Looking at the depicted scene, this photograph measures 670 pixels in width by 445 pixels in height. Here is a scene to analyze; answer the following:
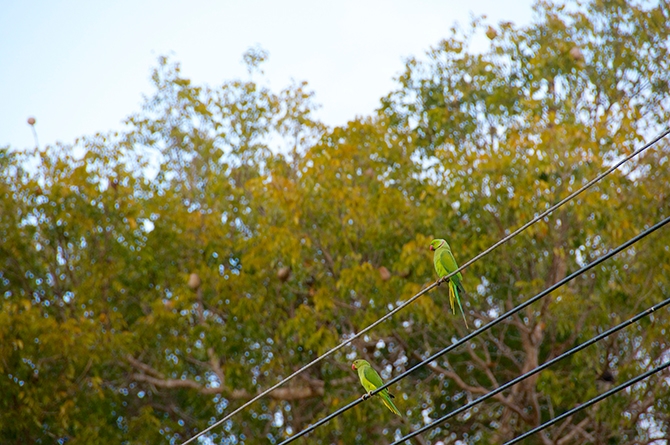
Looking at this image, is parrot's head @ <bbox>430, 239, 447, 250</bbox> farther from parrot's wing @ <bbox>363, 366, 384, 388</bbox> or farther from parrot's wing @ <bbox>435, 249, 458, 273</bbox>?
parrot's wing @ <bbox>363, 366, 384, 388</bbox>

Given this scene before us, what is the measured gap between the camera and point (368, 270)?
11.1 meters

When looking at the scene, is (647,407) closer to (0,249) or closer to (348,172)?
(348,172)

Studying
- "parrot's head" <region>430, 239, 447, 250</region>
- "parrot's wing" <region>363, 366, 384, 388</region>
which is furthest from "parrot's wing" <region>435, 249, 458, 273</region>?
"parrot's wing" <region>363, 366, 384, 388</region>

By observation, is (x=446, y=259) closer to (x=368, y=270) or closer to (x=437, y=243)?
(x=437, y=243)

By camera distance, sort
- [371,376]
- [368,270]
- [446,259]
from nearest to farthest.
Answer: [446,259]
[371,376]
[368,270]

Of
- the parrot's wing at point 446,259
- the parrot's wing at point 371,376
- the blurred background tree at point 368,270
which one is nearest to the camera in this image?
the parrot's wing at point 446,259

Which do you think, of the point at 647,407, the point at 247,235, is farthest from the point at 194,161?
the point at 647,407

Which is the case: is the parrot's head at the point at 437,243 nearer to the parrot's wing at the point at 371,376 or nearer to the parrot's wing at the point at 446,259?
the parrot's wing at the point at 446,259

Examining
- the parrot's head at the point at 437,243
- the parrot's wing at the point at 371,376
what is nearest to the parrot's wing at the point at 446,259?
the parrot's head at the point at 437,243

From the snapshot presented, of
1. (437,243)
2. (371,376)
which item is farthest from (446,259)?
(371,376)

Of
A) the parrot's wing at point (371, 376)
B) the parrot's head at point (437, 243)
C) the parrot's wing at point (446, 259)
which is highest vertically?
the parrot's head at point (437, 243)

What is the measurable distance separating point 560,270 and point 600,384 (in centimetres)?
160

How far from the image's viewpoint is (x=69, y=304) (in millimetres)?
12828

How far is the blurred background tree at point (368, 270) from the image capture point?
1093 centimetres
